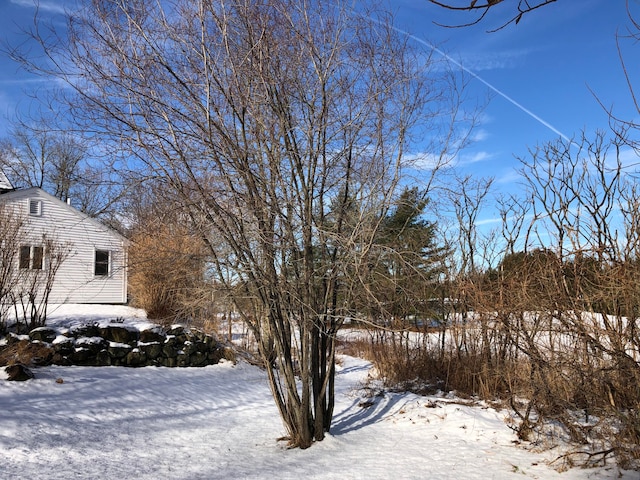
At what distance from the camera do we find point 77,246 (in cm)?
1873

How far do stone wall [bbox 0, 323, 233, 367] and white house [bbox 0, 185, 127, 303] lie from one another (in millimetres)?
7414

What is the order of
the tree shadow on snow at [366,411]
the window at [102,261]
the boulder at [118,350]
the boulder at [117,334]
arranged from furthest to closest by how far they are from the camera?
the window at [102,261]
the boulder at [117,334]
the boulder at [118,350]
the tree shadow on snow at [366,411]

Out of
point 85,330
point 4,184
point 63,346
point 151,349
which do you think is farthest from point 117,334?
point 4,184

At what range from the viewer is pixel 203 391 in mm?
8633

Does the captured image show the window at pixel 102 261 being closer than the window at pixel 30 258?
No

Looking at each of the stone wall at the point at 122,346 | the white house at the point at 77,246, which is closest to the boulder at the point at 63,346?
the stone wall at the point at 122,346

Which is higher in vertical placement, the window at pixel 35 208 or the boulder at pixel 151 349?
the window at pixel 35 208

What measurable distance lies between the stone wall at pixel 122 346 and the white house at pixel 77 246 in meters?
7.41

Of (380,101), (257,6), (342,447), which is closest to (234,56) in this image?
(257,6)

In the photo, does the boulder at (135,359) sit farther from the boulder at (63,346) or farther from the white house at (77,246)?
the white house at (77,246)

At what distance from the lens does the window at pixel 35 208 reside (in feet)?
57.7

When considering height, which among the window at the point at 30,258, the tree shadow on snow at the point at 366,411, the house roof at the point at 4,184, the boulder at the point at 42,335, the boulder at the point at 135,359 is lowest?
the tree shadow on snow at the point at 366,411

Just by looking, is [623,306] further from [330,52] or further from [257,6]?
[257,6]

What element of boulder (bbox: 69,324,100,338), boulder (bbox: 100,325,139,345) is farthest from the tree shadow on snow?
boulder (bbox: 69,324,100,338)
